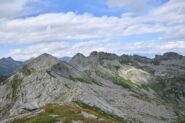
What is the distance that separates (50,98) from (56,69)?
156ft

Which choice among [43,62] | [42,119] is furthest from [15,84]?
[42,119]

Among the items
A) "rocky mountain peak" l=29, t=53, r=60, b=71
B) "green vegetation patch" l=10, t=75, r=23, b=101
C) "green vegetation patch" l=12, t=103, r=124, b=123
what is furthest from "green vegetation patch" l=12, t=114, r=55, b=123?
"rocky mountain peak" l=29, t=53, r=60, b=71

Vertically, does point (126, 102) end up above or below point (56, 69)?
below

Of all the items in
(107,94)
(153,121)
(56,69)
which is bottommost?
(153,121)

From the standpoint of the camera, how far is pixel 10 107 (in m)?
150

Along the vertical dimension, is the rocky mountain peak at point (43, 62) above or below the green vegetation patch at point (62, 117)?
above

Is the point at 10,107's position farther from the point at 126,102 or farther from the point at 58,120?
the point at 58,120

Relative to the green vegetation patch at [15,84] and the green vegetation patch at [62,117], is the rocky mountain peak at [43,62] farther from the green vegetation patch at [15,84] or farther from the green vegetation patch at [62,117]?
the green vegetation patch at [62,117]

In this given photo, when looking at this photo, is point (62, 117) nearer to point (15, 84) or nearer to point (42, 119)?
point (42, 119)

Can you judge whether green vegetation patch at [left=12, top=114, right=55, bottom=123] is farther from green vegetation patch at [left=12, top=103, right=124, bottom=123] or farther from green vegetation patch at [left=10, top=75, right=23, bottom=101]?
green vegetation patch at [left=10, top=75, right=23, bottom=101]

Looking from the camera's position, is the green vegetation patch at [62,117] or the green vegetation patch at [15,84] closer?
the green vegetation patch at [62,117]

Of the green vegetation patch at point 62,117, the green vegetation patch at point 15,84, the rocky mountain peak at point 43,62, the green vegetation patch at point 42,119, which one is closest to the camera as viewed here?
the green vegetation patch at point 62,117

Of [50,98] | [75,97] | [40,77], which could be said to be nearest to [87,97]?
[75,97]

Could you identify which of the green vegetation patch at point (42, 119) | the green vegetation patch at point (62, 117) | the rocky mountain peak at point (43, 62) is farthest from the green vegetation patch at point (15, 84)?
the green vegetation patch at point (42, 119)
